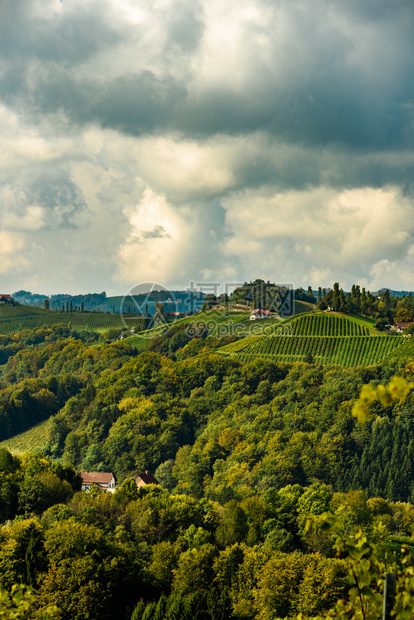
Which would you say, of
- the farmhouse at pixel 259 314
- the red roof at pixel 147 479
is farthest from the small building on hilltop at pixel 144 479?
the farmhouse at pixel 259 314

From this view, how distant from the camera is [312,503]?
72.3 metres

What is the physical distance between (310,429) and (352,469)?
1251cm

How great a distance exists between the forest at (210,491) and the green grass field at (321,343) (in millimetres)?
7522

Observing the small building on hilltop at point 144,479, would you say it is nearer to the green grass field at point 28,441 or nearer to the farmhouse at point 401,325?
the green grass field at point 28,441

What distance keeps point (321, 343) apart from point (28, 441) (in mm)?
74312

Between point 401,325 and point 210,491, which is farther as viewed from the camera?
point 401,325

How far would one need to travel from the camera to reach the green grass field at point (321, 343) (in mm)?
141875

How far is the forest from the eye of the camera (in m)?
45.9

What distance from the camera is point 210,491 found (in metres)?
104

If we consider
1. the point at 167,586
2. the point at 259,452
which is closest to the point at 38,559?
the point at 167,586

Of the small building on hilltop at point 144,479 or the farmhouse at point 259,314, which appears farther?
the farmhouse at point 259,314

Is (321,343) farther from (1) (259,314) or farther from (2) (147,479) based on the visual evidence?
(2) (147,479)

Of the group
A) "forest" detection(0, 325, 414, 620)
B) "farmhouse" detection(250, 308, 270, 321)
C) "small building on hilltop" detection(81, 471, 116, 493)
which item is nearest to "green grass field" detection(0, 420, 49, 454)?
"forest" detection(0, 325, 414, 620)

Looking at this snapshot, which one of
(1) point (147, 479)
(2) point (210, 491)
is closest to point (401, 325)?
(2) point (210, 491)
